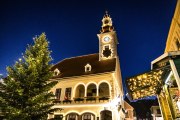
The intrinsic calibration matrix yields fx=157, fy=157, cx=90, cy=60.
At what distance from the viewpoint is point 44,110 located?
1320 cm

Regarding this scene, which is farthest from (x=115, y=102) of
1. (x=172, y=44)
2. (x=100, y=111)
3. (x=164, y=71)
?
(x=164, y=71)

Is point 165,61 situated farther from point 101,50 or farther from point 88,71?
point 101,50

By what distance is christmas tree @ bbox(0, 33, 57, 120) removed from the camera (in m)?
12.1

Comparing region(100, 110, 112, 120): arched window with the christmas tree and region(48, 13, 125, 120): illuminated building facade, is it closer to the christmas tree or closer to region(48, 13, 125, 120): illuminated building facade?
region(48, 13, 125, 120): illuminated building facade

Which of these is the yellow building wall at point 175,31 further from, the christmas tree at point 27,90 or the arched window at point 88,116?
the arched window at point 88,116

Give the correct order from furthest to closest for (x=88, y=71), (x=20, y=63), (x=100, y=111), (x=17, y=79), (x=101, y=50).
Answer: (x=101, y=50) → (x=88, y=71) → (x=100, y=111) → (x=20, y=63) → (x=17, y=79)

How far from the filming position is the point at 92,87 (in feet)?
81.9

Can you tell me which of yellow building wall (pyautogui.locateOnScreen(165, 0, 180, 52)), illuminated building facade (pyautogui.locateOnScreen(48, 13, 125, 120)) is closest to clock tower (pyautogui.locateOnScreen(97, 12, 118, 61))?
illuminated building facade (pyautogui.locateOnScreen(48, 13, 125, 120))

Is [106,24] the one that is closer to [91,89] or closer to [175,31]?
[91,89]

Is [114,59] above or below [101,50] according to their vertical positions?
below

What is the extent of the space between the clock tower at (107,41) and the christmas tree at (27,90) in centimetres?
1417

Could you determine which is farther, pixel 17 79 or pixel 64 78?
pixel 64 78

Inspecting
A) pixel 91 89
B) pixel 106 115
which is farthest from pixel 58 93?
pixel 106 115

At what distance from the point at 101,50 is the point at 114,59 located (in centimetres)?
360
